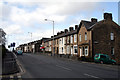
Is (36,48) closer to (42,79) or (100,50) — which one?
(100,50)

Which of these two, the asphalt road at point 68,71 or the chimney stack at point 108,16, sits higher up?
the chimney stack at point 108,16

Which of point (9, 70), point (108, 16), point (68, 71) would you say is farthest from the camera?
point (108, 16)

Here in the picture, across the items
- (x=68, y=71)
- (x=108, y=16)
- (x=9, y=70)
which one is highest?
(x=108, y=16)

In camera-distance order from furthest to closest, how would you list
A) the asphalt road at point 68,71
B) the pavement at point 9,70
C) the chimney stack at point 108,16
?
the chimney stack at point 108,16, the asphalt road at point 68,71, the pavement at point 9,70

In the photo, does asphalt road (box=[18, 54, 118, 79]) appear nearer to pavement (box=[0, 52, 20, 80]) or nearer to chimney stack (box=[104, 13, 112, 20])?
pavement (box=[0, 52, 20, 80])

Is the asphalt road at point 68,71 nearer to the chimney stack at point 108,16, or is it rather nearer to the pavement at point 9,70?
the pavement at point 9,70

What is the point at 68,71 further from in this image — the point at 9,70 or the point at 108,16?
the point at 108,16

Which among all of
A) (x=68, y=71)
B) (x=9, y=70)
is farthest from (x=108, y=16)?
(x=9, y=70)

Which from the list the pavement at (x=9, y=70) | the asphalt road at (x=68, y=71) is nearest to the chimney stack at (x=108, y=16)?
the asphalt road at (x=68, y=71)

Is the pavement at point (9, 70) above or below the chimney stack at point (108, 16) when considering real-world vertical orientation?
below

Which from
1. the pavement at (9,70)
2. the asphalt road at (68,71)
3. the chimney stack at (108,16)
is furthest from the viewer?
the chimney stack at (108,16)

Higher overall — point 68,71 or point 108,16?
point 108,16

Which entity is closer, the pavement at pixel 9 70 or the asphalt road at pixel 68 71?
the pavement at pixel 9 70

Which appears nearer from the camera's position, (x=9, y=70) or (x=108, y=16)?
(x=9, y=70)
